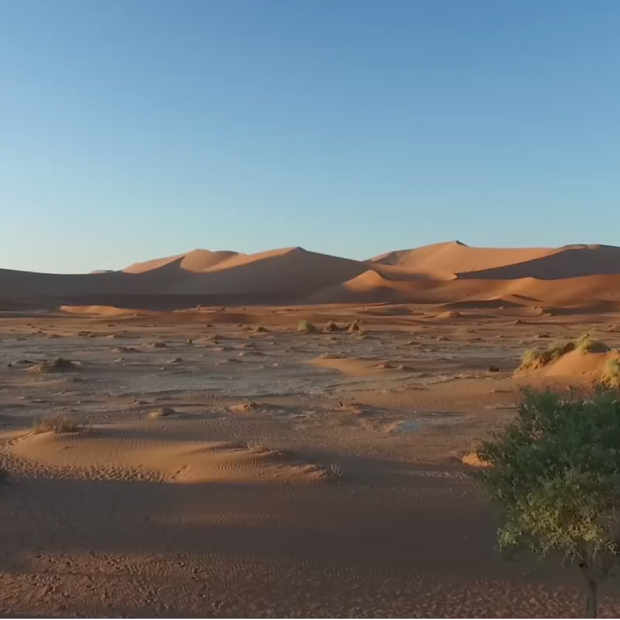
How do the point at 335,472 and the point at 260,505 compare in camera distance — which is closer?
the point at 260,505

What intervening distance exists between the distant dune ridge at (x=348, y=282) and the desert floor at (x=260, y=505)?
2324 inches

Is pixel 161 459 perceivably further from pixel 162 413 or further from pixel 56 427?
pixel 162 413

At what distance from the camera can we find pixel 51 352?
31.1 metres

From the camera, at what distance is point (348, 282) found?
4235 inches

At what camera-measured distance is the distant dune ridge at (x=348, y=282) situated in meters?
86.2

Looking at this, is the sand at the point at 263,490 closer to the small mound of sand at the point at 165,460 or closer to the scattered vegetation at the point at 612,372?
the small mound of sand at the point at 165,460

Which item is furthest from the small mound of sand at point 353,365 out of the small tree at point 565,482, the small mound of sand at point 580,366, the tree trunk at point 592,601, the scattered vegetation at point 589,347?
the tree trunk at point 592,601

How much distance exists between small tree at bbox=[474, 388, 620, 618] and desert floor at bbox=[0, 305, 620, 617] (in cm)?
73

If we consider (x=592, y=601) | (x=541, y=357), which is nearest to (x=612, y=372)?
(x=541, y=357)

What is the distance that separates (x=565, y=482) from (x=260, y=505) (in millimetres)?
3925

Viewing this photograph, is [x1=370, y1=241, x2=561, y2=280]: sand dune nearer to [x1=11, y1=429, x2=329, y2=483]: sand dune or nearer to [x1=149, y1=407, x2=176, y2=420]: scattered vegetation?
[x1=149, y1=407, x2=176, y2=420]: scattered vegetation

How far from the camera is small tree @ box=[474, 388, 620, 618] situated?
5289 mm

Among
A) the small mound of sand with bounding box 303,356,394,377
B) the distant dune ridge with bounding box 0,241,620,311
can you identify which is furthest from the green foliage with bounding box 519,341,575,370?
the distant dune ridge with bounding box 0,241,620,311

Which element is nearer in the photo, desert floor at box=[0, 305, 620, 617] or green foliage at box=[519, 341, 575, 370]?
desert floor at box=[0, 305, 620, 617]
